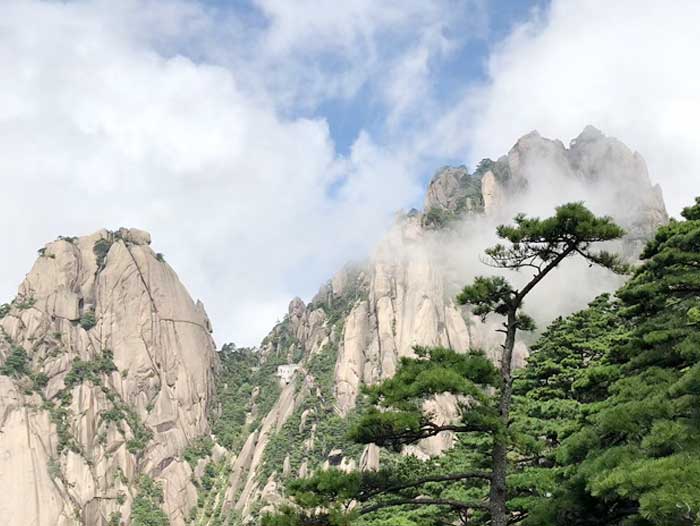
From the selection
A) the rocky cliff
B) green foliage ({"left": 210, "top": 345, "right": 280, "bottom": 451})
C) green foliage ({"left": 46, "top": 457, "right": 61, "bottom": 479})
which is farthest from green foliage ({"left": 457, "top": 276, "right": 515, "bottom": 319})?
green foliage ({"left": 210, "top": 345, "right": 280, "bottom": 451})

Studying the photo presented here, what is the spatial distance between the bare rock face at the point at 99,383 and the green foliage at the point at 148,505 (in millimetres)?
1004

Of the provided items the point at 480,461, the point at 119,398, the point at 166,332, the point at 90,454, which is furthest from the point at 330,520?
the point at 166,332

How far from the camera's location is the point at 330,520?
34.3 ft

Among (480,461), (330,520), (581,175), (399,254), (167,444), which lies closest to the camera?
(330,520)

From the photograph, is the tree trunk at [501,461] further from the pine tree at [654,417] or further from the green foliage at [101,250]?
the green foliage at [101,250]

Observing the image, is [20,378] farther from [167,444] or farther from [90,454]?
[167,444]

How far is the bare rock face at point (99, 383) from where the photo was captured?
80.8 metres

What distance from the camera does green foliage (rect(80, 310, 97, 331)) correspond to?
98.9 meters

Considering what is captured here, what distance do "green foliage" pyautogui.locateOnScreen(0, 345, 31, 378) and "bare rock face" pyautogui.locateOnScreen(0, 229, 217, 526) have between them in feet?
0.69

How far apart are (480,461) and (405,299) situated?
74701mm

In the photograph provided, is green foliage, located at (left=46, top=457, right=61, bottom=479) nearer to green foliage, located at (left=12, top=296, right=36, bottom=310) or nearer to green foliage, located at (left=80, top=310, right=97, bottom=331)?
green foliage, located at (left=80, top=310, right=97, bottom=331)

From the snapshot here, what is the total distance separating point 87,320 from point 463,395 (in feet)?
319

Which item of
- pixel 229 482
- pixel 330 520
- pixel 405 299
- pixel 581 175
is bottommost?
pixel 330 520

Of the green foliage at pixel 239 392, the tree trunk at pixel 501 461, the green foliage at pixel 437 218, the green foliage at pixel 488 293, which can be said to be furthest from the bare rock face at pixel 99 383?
the green foliage at pixel 488 293
